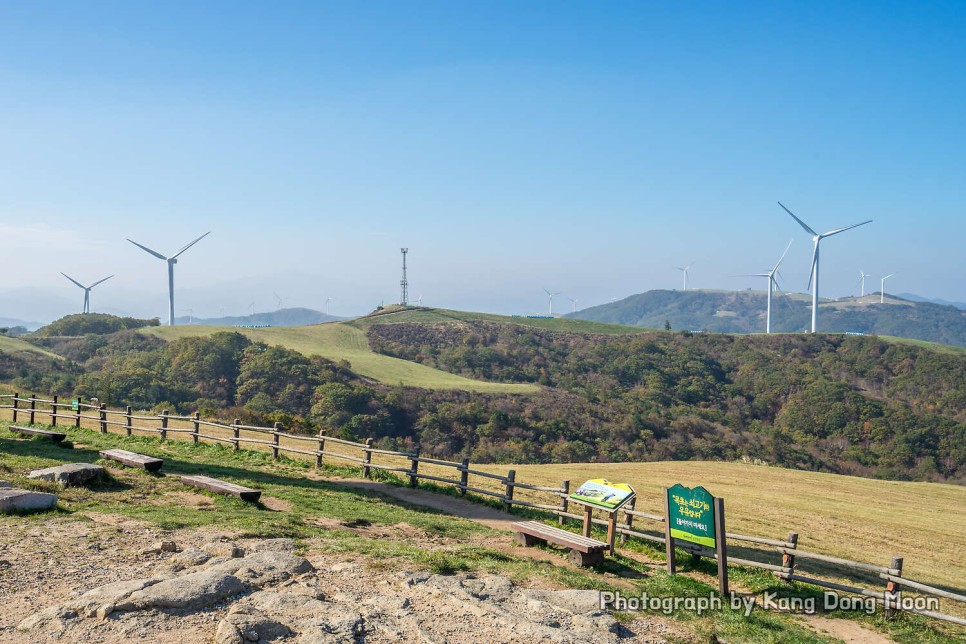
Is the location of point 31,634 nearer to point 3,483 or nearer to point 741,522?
point 3,483

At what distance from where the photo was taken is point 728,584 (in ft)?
31.6

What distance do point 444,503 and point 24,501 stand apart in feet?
26.5

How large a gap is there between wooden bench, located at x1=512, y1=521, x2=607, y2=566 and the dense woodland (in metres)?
28.4

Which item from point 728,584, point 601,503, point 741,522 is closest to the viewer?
point 728,584

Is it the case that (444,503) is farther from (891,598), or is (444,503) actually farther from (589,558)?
(891,598)

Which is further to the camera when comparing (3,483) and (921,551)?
(921,551)

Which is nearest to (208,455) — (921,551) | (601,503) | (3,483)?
(3,483)

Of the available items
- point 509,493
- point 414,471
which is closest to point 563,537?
point 509,493

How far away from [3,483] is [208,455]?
332 inches

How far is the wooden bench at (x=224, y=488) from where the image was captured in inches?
509

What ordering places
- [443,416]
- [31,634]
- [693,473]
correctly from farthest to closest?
[443,416] < [693,473] < [31,634]

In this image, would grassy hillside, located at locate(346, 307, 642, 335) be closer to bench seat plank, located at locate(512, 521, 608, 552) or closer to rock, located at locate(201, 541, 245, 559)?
bench seat plank, located at locate(512, 521, 608, 552)

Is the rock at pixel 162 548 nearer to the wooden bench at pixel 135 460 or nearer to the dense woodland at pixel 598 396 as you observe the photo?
the wooden bench at pixel 135 460

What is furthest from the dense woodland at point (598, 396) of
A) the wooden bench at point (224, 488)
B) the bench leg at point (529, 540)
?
the bench leg at point (529, 540)
